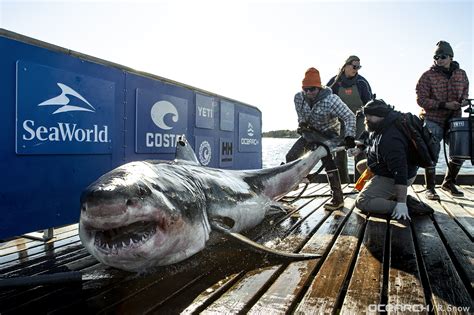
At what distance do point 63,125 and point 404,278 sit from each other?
3607mm

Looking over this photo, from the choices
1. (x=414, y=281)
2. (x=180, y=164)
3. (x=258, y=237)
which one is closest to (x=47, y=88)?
(x=180, y=164)

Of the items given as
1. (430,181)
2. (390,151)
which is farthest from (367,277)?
(430,181)

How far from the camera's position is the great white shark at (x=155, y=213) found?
2080 millimetres

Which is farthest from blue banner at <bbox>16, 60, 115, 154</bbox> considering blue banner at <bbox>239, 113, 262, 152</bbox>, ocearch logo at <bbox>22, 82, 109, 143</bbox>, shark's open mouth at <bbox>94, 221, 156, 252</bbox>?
blue banner at <bbox>239, 113, 262, 152</bbox>

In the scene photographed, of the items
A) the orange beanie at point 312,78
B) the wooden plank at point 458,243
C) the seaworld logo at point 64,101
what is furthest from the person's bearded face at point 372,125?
the seaworld logo at point 64,101

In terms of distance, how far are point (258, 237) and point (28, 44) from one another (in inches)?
119

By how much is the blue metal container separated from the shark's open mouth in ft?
6.27

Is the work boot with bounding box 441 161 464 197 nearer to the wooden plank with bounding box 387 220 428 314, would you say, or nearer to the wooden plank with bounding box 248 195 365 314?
the wooden plank with bounding box 387 220 428 314

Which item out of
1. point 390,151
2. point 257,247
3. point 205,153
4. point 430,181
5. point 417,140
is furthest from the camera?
point 205,153

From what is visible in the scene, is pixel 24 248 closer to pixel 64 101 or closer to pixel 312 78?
pixel 64 101

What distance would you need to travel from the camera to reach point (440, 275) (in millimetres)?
2543

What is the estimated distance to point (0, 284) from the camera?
2299 millimetres

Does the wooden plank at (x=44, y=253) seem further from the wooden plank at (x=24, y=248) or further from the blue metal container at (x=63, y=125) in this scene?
the blue metal container at (x=63, y=125)

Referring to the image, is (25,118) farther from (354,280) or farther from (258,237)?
(354,280)
